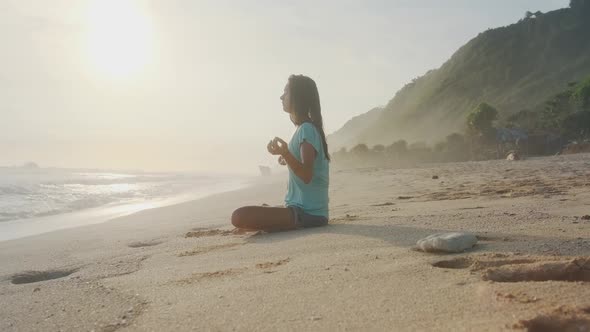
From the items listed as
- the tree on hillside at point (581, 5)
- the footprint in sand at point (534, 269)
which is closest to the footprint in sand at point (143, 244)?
the footprint in sand at point (534, 269)

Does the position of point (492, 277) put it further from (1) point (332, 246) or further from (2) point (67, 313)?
(2) point (67, 313)

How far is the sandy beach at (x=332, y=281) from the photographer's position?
1433mm

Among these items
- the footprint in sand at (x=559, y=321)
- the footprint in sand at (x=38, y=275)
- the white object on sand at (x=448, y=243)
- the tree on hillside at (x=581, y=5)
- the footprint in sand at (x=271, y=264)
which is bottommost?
the footprint in sand at (x=38, y=275)

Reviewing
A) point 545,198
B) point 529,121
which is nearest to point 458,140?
A: point 529,121

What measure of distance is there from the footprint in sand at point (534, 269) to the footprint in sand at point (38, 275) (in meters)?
2.35

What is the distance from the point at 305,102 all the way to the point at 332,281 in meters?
2.16

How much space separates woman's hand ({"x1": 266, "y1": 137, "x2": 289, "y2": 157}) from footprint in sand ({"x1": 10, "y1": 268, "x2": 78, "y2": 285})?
4.99 feet

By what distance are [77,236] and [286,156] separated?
2.74m

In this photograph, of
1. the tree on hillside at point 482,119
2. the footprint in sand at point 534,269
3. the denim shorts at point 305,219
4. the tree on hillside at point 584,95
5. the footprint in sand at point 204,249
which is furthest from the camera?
the tree on hillside at point 482,119

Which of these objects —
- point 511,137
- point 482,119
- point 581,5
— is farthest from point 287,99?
point 581,5

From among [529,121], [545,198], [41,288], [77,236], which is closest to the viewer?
[41,288]

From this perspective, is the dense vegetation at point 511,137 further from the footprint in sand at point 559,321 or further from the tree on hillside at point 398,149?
the footprint in sand at point 559,321

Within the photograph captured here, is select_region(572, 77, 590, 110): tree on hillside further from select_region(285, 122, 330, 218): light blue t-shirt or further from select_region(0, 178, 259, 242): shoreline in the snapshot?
select_region(285, 122, 330, 218): light blue t-shirt

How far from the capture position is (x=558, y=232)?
99.7 inches
